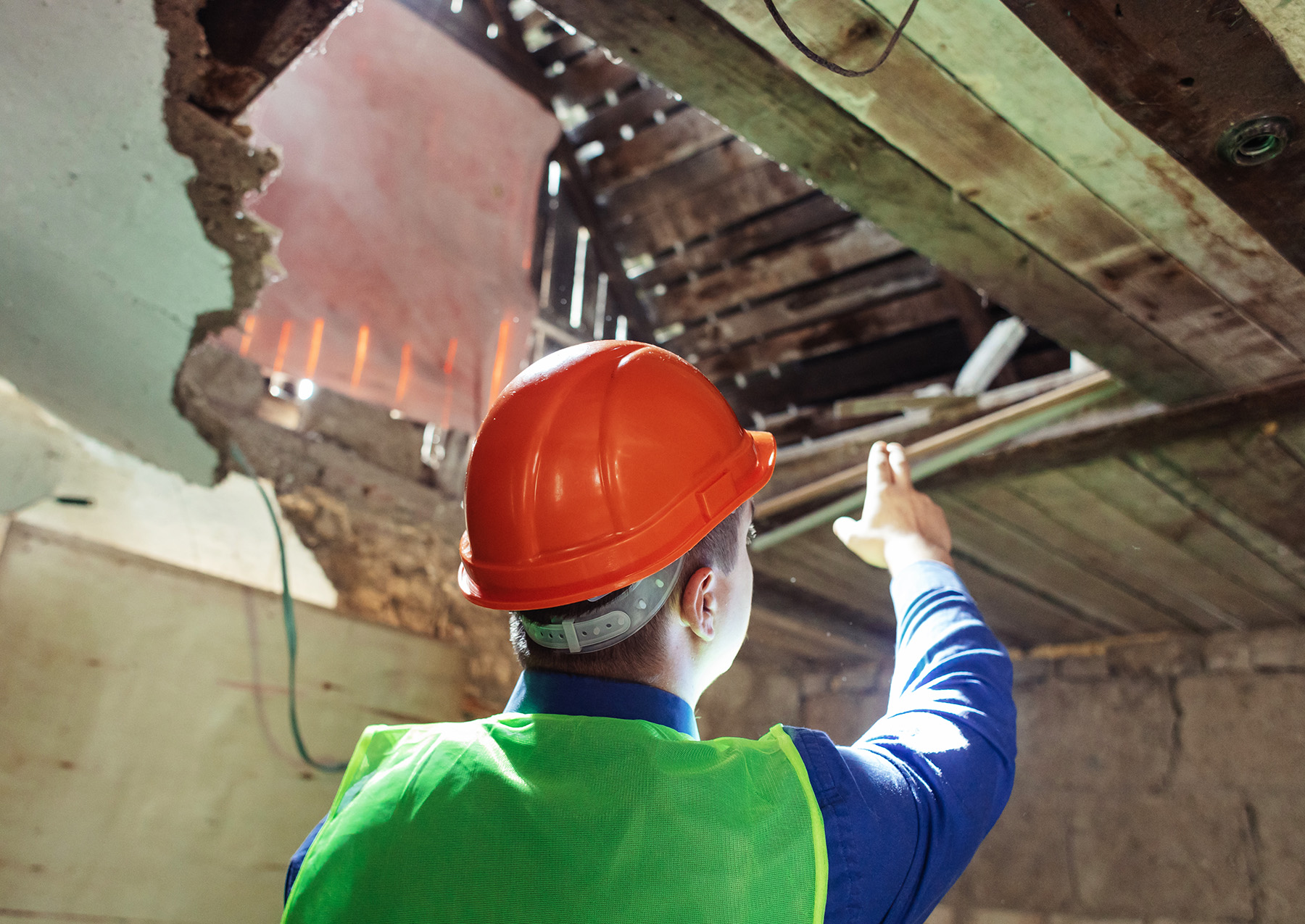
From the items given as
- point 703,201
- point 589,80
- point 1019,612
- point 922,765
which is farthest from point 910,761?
point 589,80

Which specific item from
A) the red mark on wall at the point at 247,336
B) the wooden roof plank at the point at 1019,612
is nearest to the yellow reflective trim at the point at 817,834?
the red mark on wall at the point at 247,336

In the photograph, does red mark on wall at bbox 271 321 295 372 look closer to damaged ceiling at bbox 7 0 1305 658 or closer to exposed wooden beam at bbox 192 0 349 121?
damaged ceiling at bbox 7 0 1305 658

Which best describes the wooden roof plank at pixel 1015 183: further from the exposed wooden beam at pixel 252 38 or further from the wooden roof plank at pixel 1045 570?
the wooden roof plank at pixel 1045 570

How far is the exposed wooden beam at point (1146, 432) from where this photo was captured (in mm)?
1993

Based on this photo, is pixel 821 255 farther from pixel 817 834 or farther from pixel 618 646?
pixel 817 834

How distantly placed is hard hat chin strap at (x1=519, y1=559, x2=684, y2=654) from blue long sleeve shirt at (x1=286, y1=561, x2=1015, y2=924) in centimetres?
4

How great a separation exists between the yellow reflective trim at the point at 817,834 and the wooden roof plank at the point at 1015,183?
3.33 ft

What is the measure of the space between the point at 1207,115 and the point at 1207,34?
0.14 metres

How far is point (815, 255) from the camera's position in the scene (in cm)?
382

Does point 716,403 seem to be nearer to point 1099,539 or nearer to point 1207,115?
point 1207,115

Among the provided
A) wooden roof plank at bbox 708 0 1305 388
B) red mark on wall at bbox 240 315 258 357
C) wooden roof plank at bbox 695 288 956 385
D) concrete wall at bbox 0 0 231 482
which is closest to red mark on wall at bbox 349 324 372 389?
red mark on wall at bbox 240 315 258 357

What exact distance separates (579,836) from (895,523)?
745mm

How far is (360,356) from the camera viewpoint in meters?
2.82

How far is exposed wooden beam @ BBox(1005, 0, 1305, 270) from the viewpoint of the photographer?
3.92 ft
